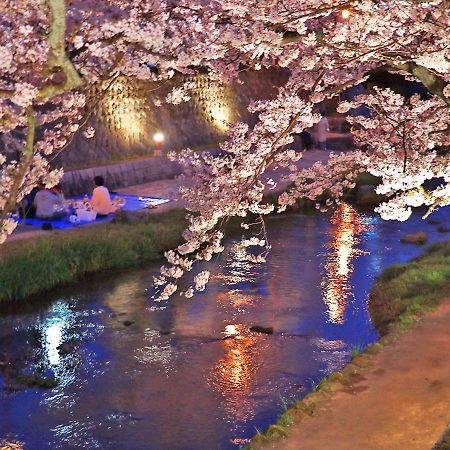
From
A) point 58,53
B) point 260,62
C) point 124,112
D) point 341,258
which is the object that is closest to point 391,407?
point 260,62

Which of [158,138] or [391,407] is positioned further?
[158,138]

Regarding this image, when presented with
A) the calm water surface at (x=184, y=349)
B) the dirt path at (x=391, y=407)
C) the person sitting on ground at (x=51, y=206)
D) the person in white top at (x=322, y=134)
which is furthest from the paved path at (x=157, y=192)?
the dirt path at (x=391, y=407)

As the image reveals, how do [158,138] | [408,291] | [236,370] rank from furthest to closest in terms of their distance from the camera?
[158,138], [408,291], [236,370]

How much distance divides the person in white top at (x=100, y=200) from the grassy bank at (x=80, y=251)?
0.74 m

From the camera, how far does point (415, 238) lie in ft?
49.2

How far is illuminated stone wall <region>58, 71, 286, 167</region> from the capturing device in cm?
1780

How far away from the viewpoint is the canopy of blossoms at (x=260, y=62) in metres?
4.62

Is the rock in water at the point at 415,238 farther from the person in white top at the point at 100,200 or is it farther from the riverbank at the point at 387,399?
the person in white top at the point at 100,200

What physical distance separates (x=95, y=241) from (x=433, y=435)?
777 centimetres

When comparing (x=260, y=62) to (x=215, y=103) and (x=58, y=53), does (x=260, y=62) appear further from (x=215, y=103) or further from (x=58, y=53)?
(x=215, y=103)

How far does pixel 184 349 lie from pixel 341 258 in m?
5.32

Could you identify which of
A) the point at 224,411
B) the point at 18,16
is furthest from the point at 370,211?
the point at 18,16

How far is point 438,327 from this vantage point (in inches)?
335

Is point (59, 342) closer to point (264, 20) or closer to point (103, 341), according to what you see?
point (103, 341)
